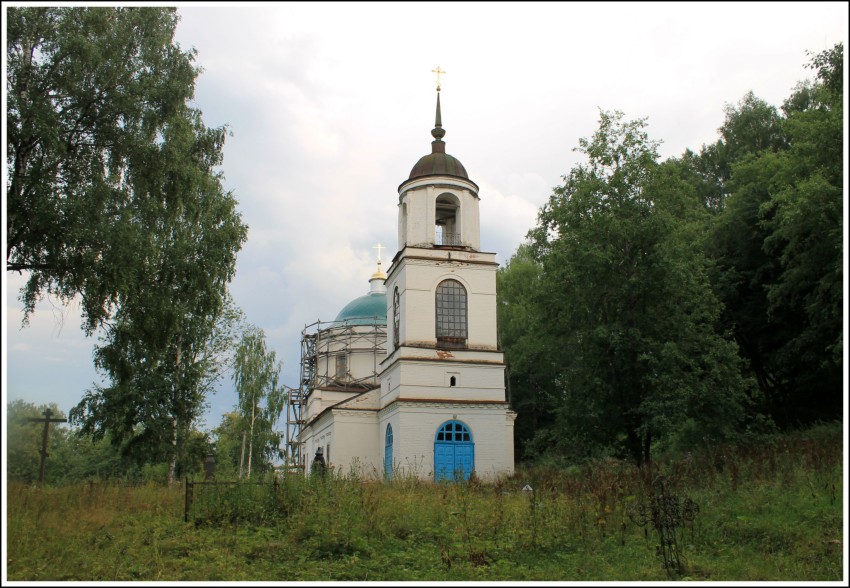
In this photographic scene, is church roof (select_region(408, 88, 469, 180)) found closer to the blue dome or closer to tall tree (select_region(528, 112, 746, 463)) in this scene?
tall tree (select_region(528, 112, 746, 463))

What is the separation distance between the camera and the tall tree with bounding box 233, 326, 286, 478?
43.4 meters

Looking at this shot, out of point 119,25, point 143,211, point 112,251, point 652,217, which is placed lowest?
point 112,251

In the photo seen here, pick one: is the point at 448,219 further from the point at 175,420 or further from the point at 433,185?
the point at 175,420

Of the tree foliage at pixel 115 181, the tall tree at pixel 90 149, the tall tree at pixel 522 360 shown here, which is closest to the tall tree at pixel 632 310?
the tree foliage at pixel 115 181

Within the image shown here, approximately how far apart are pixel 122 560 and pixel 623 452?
17.3 m

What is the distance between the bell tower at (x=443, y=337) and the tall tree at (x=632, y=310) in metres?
3.67

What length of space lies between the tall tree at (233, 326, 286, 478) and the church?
1531 cm

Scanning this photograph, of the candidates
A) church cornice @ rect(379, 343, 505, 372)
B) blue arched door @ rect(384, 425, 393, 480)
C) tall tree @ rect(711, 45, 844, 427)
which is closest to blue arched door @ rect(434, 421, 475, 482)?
blue arched door @ rect(384, 425, 393, 480)

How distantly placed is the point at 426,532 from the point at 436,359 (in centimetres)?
1495

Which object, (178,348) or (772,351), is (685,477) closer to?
(772,351)

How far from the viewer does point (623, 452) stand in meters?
23.3

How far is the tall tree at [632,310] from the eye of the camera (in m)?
20.0

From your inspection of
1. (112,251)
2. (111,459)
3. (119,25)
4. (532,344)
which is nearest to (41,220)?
(112,251)

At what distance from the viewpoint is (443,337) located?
26672 millimetres
